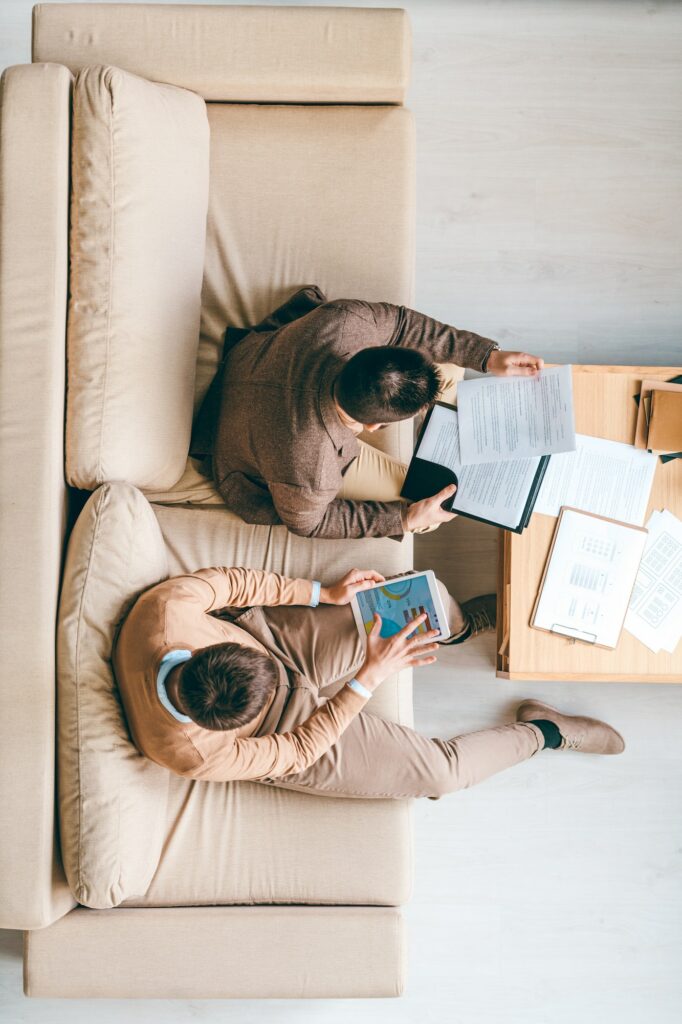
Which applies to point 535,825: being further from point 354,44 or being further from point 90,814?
point 354,44

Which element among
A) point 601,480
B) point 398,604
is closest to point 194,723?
point 398,604

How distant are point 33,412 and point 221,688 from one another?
753mm

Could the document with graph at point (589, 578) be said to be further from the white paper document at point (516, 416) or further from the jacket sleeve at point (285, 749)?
the jacket sleeve at point (285, 749)

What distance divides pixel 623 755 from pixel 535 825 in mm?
345

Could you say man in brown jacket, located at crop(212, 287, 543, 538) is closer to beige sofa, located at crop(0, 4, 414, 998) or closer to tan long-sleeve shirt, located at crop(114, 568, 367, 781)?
beige sofa, located at crop(0, 4, 414, 998)

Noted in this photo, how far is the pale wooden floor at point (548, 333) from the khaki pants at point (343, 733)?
1.31 ft

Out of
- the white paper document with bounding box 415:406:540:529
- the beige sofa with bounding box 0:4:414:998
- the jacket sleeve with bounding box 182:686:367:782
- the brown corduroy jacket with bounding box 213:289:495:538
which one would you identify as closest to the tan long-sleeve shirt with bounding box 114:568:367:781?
the jacket sleeve with bounding box 182:686:367:782

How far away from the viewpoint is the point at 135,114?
5.31ft

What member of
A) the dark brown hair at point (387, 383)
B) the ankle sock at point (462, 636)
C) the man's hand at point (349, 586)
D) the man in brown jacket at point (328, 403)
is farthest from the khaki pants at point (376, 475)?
the dark brown hair at point (387, 383)

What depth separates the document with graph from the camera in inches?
68.4

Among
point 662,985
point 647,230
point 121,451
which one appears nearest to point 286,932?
point 121,451

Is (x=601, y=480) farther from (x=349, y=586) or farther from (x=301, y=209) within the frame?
(x=301, y=209)

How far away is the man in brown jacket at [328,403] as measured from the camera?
55.2 inches

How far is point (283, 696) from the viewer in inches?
70.4
